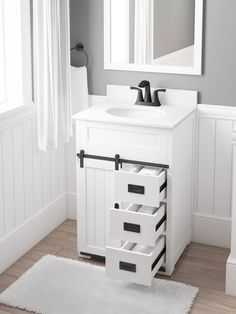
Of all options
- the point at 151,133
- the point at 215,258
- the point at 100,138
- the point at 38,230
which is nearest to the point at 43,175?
the point at 38,230

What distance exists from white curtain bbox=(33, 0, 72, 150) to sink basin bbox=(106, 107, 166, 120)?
278 millimetres

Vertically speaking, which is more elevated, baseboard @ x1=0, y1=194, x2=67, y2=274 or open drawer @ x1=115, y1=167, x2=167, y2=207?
open drawer @ x1=115, y1=167, x2=167, y2=207

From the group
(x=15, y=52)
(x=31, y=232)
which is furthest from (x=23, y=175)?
(x=15, y=52)

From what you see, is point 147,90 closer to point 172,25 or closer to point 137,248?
point 172,25

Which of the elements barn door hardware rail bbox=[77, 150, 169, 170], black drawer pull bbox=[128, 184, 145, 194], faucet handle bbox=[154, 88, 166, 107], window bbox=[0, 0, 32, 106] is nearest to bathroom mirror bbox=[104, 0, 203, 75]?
faucet handle bbox=[154, 88, 166, 107]

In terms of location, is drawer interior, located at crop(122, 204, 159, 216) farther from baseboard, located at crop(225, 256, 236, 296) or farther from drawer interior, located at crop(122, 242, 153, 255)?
baseboard, located at crop(225, 256, 236, 296)

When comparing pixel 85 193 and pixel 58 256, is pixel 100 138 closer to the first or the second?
pixel 85 193

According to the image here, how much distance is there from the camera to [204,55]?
3.46 m

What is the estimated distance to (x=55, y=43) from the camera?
340 cm

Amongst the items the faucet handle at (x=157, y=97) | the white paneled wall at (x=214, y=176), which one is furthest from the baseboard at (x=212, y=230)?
the faucet handle at (x=157, y=97)

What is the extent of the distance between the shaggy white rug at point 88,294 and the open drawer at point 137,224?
0.25 metres

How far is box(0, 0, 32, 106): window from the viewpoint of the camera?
11.0ft

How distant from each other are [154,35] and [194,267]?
1.34 metres

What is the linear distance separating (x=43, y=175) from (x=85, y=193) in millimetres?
428
